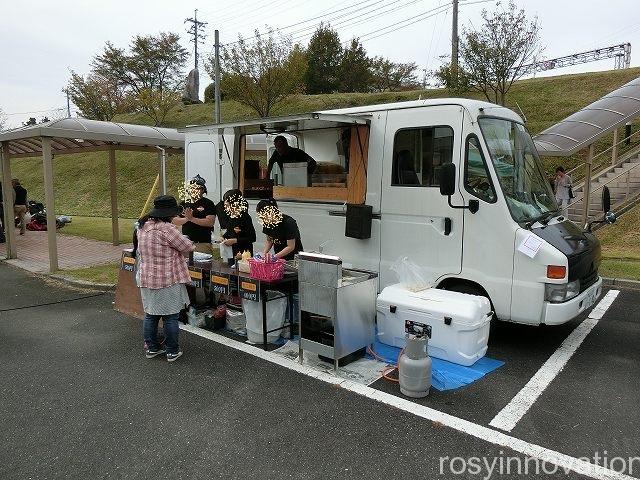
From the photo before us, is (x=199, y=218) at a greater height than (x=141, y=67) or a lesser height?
lesser

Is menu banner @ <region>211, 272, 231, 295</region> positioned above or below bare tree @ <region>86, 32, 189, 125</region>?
below

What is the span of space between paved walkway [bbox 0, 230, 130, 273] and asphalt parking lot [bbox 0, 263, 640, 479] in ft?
15.3

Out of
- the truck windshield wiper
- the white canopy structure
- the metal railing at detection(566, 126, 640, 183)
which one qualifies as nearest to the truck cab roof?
the truck windshield wiper

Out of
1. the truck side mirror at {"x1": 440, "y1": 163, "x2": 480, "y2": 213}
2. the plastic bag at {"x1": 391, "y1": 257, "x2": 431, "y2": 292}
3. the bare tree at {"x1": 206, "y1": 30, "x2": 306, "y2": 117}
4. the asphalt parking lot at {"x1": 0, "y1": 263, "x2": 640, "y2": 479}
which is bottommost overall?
the asphalt parking lot at {"x1": 0, "y1": 263, "x2": 640, "y2": 479}

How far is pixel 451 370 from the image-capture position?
441 centimetres

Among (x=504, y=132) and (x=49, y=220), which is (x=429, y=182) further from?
(x=49, y=220)

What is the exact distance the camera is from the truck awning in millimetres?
5363

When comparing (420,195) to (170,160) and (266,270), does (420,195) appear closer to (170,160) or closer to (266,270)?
(266,270)

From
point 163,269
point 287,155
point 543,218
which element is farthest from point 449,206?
point 163,269

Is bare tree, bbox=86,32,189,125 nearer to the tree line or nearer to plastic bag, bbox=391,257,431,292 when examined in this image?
the tree line

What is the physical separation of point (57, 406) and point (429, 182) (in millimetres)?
4251

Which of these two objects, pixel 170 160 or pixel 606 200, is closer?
pixel 606 200

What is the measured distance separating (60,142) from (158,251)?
8.47 meters

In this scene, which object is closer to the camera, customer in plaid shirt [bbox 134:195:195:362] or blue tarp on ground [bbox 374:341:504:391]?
blue tarp on ground [bbox 374:341:504:391]
